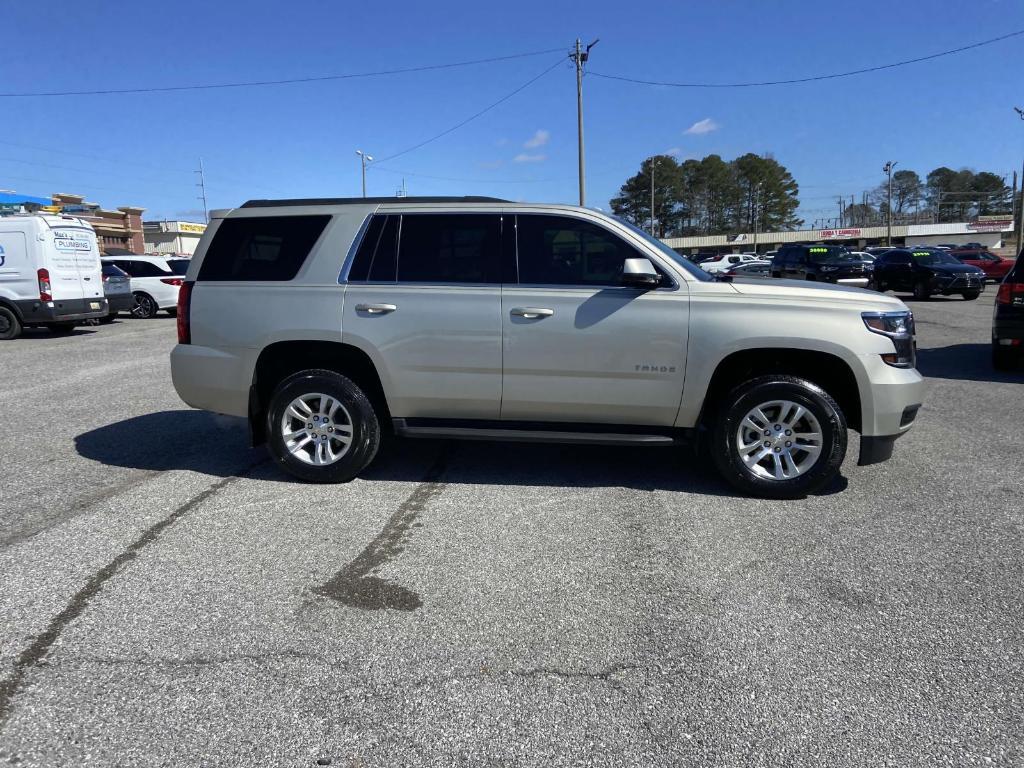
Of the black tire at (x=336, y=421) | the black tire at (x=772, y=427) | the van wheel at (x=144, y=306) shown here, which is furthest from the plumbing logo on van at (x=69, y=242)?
the black tire at (x=772, y=427)

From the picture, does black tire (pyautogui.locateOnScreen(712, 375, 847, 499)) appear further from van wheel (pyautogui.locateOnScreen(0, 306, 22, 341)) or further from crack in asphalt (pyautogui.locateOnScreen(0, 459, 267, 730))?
van wheel (pyautogui.locateOnScreen(0, 306, 22, 341))

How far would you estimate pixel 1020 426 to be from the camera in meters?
7.01

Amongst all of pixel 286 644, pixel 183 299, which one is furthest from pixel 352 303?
pixel 286 644

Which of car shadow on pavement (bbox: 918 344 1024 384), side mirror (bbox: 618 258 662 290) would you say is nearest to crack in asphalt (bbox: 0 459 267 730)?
side mirror (bbox: 618 258 662 290)

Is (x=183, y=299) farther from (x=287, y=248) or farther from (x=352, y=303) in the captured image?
(x=352, y=303)

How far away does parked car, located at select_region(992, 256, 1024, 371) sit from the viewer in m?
9.39

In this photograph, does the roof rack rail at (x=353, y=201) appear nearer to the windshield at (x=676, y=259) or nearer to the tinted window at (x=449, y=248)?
the tinted window at (x=449, y=248)

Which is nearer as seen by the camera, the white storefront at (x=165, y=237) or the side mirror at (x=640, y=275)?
the side mirror at (x=640, y=275)

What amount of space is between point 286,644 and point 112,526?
201cm

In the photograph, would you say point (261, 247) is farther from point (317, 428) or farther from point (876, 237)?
point (876, 237)

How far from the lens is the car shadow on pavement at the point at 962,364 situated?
9758 mm

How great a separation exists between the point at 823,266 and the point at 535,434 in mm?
20691

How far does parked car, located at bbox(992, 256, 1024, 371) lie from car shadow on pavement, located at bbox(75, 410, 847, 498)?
568 centimetres

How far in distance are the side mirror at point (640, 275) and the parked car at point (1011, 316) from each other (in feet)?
22.6
